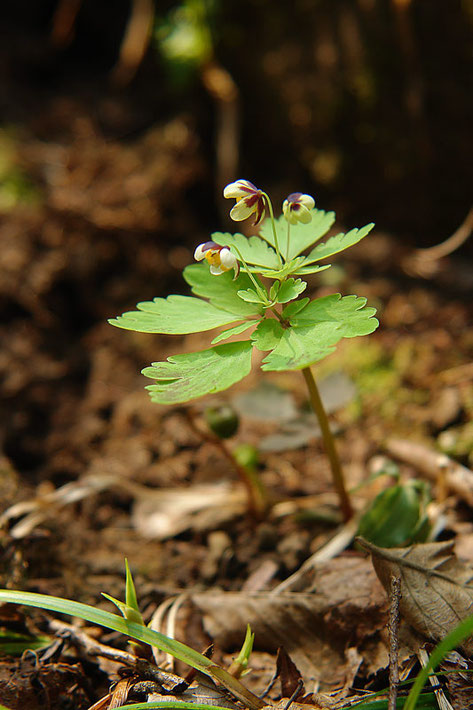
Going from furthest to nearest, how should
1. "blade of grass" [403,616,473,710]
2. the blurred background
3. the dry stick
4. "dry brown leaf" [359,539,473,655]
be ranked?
the blurred background, "dry brown leaf" [359,539,473,655], the dry stick, "blade of grass" [403,616,473,710]

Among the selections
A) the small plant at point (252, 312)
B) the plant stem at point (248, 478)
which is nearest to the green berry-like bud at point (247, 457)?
the plant stem at point (248, 478)

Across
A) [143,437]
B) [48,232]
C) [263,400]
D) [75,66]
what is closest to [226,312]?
[263,400]

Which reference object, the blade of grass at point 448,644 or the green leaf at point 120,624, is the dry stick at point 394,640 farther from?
the green leaf at point 120,624

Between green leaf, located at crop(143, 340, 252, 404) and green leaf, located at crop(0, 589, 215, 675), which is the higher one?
green leaf, located at crop(143, 340, 252, 404)

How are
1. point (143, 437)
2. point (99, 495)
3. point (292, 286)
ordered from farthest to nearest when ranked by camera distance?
point (143, 437)
point (99, 495)
point (292, 286)

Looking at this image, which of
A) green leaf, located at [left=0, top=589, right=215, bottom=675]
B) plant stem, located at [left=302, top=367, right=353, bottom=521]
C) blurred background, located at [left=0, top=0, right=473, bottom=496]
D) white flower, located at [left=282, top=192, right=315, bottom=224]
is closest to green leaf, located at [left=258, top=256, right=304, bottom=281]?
white flower, located at [left=282, top=192, right=315, bottom=224]

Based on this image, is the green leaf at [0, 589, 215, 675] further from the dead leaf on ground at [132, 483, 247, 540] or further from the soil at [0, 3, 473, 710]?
the dead leaf on ground at [132, 483, 247, 540]

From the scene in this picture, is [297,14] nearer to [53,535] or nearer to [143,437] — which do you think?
[143,437]
